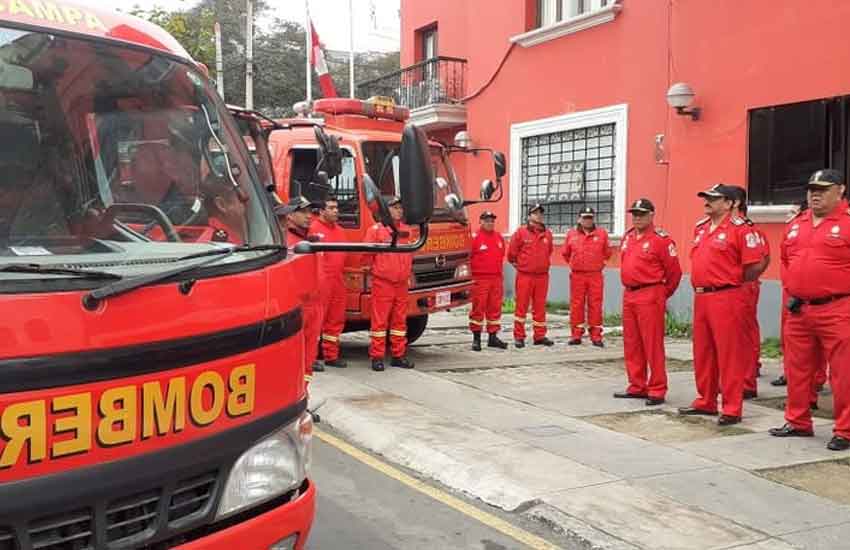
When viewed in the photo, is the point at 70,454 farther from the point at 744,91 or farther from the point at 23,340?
the point at 744,91

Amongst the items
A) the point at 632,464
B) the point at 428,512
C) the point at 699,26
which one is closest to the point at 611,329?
the point at 699,26

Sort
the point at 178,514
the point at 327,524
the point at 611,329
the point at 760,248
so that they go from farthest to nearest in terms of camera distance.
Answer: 1. the point at 611,329
2. the point at 760,248
3. the point at 327,524
4. the point at 178,514

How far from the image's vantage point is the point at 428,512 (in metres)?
4.62

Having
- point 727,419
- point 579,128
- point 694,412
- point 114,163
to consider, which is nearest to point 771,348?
point 694,412

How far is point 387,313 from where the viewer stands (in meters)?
8.47

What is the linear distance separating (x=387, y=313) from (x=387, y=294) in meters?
0.20

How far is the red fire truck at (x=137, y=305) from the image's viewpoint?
6.48 ft

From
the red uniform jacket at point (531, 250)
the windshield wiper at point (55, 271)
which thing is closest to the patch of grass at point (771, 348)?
the red uniform jacket at point (531, 250)

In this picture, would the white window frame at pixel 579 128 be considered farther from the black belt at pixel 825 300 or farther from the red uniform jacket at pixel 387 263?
the black belt at pixel 825 300

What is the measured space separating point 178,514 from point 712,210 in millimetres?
5157

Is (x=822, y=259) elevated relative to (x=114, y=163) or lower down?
lower down

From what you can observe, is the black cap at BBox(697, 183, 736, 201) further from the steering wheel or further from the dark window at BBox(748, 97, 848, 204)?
the steering wheel

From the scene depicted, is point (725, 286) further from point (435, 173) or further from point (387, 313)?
point (387, 313)

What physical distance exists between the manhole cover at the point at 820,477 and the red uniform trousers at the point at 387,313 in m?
4.18
